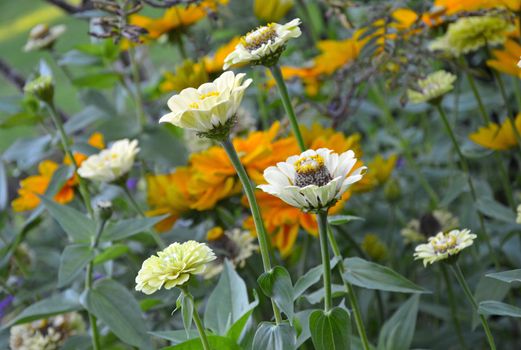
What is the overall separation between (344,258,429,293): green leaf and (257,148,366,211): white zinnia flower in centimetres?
9

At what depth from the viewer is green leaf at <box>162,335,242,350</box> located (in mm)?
421

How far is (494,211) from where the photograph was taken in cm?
61

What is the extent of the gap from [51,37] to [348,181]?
593 mm

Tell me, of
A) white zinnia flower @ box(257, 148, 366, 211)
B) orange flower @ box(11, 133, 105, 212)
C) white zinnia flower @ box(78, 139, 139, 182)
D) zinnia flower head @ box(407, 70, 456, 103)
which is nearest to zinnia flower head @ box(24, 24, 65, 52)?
orange flower @ box(11, 133, 105, 212)

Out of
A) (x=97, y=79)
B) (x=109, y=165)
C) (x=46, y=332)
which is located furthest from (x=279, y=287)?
(x=97, y=79)

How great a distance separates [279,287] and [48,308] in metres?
0.26

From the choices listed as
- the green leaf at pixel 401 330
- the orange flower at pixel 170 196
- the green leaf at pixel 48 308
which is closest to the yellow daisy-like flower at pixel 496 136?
the green leaf at pixel 401 330

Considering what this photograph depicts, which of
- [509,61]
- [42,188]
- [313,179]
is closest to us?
[313,179]

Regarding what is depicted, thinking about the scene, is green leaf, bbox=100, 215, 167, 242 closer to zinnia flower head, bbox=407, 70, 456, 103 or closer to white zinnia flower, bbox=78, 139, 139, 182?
white zinnia flower, bbox=78, 139, 139, 182

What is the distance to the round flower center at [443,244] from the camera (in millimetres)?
445

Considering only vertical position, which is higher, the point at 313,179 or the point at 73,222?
the point at 313,179

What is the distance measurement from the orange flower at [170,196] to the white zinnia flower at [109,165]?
0.19ft

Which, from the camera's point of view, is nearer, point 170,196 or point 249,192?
point 249,192

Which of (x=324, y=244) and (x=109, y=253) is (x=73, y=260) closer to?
(x=109, y=253)
